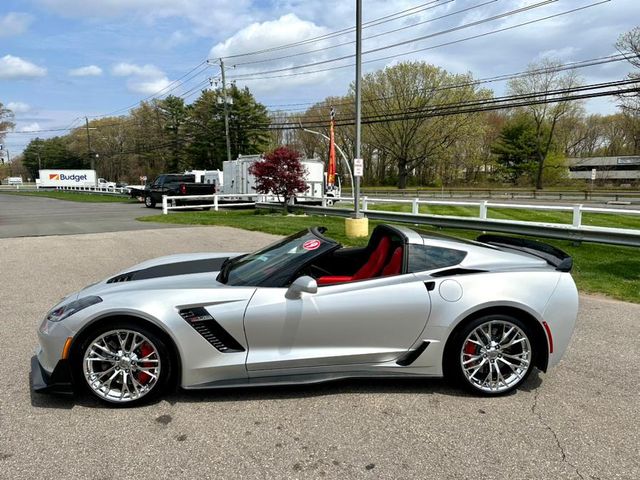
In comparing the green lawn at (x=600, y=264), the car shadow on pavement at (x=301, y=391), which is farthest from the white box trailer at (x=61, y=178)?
the car shadow on pavement at (x=301, y=391)

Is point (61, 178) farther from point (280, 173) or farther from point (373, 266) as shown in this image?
point (373, 266)

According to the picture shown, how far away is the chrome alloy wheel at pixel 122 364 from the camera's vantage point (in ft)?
10.7

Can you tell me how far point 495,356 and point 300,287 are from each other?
1.58 metres

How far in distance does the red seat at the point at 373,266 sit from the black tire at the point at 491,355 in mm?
864

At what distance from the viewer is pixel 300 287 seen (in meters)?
3.27

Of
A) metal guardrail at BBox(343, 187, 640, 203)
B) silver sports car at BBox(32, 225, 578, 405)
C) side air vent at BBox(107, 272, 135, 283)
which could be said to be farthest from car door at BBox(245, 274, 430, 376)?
metal guardrail at BBox(343, 187, 640, 203)

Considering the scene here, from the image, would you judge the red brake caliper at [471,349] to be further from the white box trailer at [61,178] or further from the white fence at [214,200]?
the white box trailer at [61,178]

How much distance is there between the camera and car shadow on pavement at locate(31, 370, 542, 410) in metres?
3.41

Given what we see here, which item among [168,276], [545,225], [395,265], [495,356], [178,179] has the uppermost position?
[178,179]

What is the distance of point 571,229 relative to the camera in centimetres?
1047

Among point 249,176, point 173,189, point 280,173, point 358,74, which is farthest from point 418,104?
point 358,74

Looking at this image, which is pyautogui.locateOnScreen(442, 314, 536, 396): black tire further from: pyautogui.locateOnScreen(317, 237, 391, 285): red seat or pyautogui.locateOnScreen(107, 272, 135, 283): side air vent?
pyautogui.locateOnScreen(107, 272, 135, 283): side air vent

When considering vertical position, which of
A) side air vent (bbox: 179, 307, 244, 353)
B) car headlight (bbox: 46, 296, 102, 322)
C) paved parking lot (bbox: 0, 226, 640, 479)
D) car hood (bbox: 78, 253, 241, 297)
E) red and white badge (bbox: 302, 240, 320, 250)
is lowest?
paved parking lot (bbox: 0, 226, 640, 479)

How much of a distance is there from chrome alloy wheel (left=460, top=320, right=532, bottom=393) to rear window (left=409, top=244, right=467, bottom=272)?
54cm
